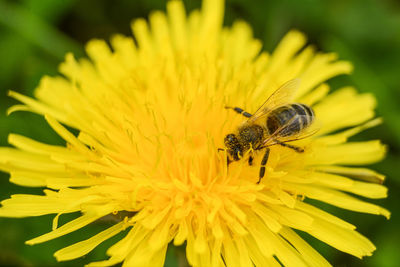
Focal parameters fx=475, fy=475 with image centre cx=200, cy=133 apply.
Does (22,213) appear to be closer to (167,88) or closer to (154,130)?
(154,130)

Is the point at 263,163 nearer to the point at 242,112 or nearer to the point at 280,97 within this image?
the point at 242,112

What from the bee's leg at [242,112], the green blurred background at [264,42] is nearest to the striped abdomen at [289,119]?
the bee's leg at [242,112]

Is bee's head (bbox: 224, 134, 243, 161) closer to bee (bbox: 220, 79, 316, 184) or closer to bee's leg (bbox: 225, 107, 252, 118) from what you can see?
bee (bbox: 220, 79, 316, 184)

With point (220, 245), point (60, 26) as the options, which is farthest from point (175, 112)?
point (60, 26)

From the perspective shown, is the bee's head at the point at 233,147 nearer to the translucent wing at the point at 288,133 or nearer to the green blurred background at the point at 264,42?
the translucent wing at the point at 288,133

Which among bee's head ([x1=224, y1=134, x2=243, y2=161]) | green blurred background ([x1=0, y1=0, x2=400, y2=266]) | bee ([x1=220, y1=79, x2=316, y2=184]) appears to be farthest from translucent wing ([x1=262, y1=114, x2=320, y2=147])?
green blurred background ([x1=0, y1=0, x2=400, y2=266])

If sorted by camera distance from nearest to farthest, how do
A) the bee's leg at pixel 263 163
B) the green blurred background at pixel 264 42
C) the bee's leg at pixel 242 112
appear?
1. the bee's leg at pixel 263 163
2. the bee's leg at pixel 242 112
3. the green blurred background at pixel 264 42

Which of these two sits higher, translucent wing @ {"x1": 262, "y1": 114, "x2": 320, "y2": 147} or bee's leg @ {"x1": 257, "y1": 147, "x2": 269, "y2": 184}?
translucent wing @ {"x1": 262, "y1": 114, "x2": 320, "y2": 147}

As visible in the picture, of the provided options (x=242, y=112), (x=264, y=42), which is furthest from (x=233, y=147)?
(x=264, y=42)
